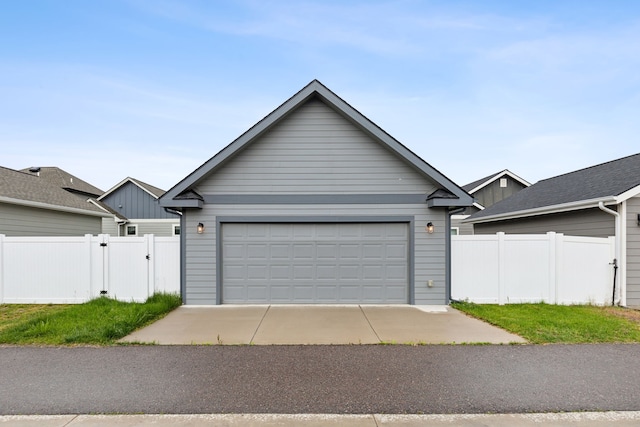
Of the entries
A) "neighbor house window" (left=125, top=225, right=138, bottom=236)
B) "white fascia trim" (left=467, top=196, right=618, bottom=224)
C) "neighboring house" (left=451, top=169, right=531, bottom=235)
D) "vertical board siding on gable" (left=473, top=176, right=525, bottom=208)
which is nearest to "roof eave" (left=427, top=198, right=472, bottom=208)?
"white fascia trim" (left=467, top=196, right=618, bottom=224)

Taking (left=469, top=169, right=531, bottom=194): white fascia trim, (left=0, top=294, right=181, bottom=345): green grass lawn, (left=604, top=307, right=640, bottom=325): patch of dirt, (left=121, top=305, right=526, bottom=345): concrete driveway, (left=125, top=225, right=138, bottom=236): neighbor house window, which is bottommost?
(left=604, top=307, right=640, bottom=325): patch of dirt

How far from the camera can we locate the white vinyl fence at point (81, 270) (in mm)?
8438

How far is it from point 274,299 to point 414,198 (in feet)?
15.5

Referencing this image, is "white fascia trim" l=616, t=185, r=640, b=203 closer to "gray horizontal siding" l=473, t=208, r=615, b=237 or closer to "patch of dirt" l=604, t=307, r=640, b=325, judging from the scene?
"gray horizontal siding" l=473, t=208, r=615, b=237

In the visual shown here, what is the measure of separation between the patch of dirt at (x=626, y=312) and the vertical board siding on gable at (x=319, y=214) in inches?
155

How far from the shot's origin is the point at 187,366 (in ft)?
14.6

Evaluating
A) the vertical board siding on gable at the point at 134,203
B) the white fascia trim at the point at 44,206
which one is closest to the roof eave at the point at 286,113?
the white fascia trim at the point at 44,206

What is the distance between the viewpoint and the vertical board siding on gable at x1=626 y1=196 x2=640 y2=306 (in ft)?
27.5

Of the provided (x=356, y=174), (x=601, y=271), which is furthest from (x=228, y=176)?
(x=601, y=271)

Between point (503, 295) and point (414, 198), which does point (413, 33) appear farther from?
point (503, 295)

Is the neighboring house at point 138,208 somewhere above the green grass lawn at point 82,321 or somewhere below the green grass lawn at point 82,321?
above

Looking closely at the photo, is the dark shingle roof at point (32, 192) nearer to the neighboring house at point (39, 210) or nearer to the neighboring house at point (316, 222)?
the neighboring house at point (39, 210)

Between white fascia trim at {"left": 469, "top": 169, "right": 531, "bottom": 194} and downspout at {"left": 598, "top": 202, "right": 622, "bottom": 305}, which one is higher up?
white fascia trim at {"left": 469, "top": 169, "right": 531, "bottom": 194}

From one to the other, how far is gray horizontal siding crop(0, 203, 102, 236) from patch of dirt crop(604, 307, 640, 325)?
1804 cm
